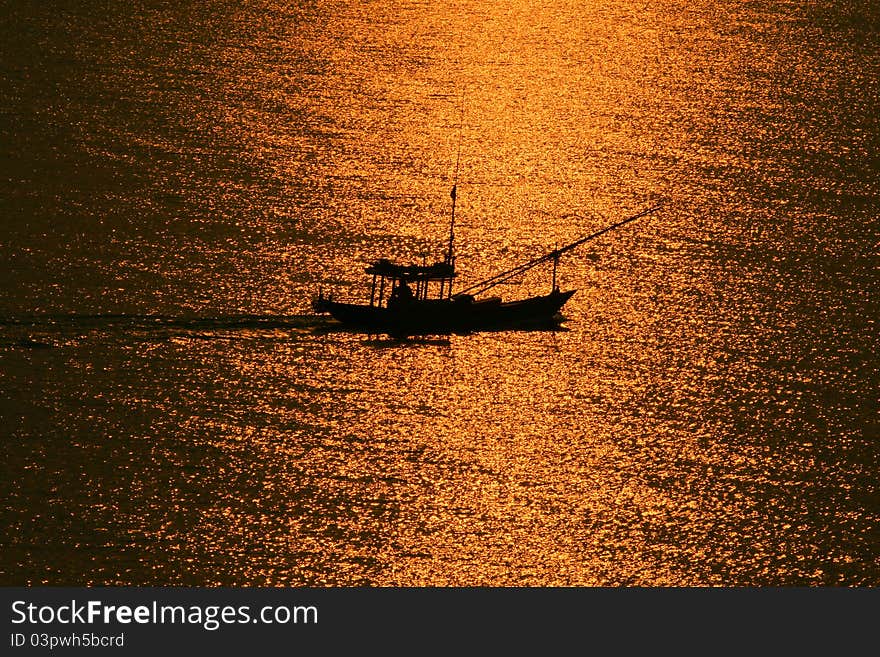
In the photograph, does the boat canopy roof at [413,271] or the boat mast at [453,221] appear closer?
the boat canopy roof at [413,271]

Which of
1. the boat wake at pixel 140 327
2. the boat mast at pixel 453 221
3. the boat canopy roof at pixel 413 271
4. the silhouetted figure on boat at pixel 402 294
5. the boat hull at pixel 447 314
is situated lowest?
the boat wake at pixel 140 327

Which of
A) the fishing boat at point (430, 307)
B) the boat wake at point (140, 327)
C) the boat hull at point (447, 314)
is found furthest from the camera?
the boat hull at point (447, 314)

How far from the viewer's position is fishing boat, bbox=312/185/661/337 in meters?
82.3

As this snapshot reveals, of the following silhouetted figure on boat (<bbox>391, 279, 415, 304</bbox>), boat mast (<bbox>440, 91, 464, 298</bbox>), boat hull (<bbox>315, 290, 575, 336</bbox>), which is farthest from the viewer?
boat mast (<bbox>440, 91, 464, 298</bbox>)

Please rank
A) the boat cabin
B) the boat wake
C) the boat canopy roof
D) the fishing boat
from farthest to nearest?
the fishing boat < the boat cabin < the boat canopy roof < the boat wake

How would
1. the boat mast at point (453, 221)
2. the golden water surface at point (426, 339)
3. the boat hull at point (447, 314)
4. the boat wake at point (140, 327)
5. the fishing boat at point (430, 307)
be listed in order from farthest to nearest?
the boat mast at point (453, 221), the boat hull at point (447, 314), the fishing boat at point (430, 307), the boat wake at point (140, 327), the golden water surface at point (426, 339)

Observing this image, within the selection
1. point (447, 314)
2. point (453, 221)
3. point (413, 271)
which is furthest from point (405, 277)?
point (453, 221)

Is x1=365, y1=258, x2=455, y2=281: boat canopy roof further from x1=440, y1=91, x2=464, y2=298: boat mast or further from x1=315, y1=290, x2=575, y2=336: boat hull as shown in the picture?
x1=315, y1=290, x2=575, y2=336: boat hull

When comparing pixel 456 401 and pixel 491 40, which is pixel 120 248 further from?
pixel 491 40

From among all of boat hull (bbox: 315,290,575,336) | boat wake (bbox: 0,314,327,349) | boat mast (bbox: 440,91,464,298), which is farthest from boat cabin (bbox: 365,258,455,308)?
boat wake (bbox: 0,314,327,349)

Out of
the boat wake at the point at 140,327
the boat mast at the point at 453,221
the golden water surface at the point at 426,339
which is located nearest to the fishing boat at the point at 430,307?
the boat mast at the point at 453,221

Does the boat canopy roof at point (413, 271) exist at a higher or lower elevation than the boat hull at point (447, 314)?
higher

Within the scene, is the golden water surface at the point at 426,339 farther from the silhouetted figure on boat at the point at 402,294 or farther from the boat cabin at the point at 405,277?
the boat cabin at the point at 405,277

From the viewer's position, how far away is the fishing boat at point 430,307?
8231cm
